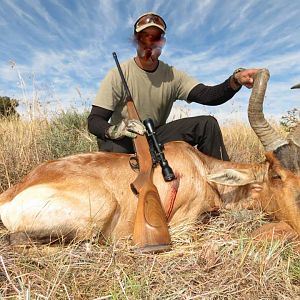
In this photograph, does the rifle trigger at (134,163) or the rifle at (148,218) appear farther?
the rifle trigger at (134,163)

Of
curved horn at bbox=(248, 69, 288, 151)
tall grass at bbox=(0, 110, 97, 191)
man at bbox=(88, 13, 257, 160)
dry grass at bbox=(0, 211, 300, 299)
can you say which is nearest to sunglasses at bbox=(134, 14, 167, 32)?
man at bbox=(88, 13, 257, 160)

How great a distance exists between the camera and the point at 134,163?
3.95 meters

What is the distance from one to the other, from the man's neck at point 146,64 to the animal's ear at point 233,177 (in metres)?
2.24

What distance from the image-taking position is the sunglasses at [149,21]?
4.91 metres

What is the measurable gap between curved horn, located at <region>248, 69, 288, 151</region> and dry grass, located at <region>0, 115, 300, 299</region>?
816mm

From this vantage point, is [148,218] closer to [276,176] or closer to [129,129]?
[129,129]

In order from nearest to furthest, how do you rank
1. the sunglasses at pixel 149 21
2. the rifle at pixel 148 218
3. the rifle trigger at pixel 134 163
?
the rifle at pixel 148 218 → the rifle trigger at pixel 134 163 → the sunglasses at pixel 149 21

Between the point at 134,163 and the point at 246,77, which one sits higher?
the point at 246,77

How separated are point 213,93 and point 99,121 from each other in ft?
5.35

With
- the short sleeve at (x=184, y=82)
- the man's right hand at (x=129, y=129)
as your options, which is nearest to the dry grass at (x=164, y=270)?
the man's right hand at (x=129, y=129)

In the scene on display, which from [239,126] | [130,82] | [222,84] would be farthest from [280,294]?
[239,126]

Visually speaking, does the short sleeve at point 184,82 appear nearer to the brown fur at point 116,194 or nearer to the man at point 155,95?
the man at point 155,95

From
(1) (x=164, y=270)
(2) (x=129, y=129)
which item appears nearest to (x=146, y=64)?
(2) (x=129, y=129)

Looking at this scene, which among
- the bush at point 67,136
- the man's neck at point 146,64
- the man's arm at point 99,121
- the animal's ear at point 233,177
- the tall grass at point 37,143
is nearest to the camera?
the animal's ear at point 233,177
